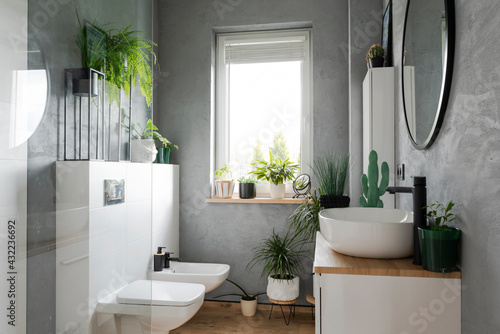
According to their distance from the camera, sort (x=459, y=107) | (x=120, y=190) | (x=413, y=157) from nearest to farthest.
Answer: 1. (x=459, y=107)
2. (x=120, y=190)
3. (x=413, y=157)

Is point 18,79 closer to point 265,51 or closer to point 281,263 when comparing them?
point 281,263

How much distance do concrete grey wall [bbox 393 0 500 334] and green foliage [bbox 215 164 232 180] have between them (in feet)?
6.16

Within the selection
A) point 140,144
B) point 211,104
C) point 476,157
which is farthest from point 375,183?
point 211,104

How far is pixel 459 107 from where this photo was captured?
106 cm

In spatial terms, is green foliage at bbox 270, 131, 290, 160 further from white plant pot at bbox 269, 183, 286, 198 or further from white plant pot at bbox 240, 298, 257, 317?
white plant pot at bbox 240, 298, 257, 317

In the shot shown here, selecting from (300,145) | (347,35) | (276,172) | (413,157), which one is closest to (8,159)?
(413,157)

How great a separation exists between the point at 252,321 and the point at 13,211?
83.9 inches

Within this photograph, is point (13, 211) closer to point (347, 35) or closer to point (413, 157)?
point (413, 157)

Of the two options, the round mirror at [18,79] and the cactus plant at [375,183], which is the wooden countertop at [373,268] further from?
the round mirror at [18,79]

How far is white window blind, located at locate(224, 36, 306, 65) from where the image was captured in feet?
9.43

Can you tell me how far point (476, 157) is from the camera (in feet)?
3.09

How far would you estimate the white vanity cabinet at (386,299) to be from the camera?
1.00m

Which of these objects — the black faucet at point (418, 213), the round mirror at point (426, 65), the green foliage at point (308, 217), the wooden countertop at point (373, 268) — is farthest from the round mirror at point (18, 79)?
the green foliage at point (308, 217)

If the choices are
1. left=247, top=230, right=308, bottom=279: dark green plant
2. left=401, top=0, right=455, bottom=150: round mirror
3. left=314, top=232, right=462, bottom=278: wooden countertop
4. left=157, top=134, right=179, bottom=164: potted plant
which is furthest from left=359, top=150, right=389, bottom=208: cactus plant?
left=157, top=134, right=179, bottom=164: potted plant
